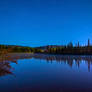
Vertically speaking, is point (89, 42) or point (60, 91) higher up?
point (89, 42)

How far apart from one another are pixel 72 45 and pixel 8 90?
48.0 metres

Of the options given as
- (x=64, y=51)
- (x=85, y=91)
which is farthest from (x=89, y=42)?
(x=85, y=91)

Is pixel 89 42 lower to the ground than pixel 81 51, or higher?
higher

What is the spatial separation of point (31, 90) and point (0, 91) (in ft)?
4.22

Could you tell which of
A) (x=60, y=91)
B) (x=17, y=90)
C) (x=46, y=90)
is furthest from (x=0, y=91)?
(x=60, y=91)

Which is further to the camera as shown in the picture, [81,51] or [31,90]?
[81,51]

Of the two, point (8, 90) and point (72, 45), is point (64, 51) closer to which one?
point (72, 45)

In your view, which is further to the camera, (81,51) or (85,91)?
(81,51)

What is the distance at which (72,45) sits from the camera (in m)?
48.2

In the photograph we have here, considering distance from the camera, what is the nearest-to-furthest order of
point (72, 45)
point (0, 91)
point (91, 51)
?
1. point (0, 91)
2. point (91, 51)
3. point (72, 45)

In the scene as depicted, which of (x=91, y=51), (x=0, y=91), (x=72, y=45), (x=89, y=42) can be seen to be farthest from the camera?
(x=72, y=45)

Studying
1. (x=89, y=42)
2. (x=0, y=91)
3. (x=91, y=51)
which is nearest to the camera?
(x=0, y=91)

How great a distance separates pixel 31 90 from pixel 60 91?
1249 millimetres

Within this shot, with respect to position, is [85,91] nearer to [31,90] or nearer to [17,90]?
[31,90]
